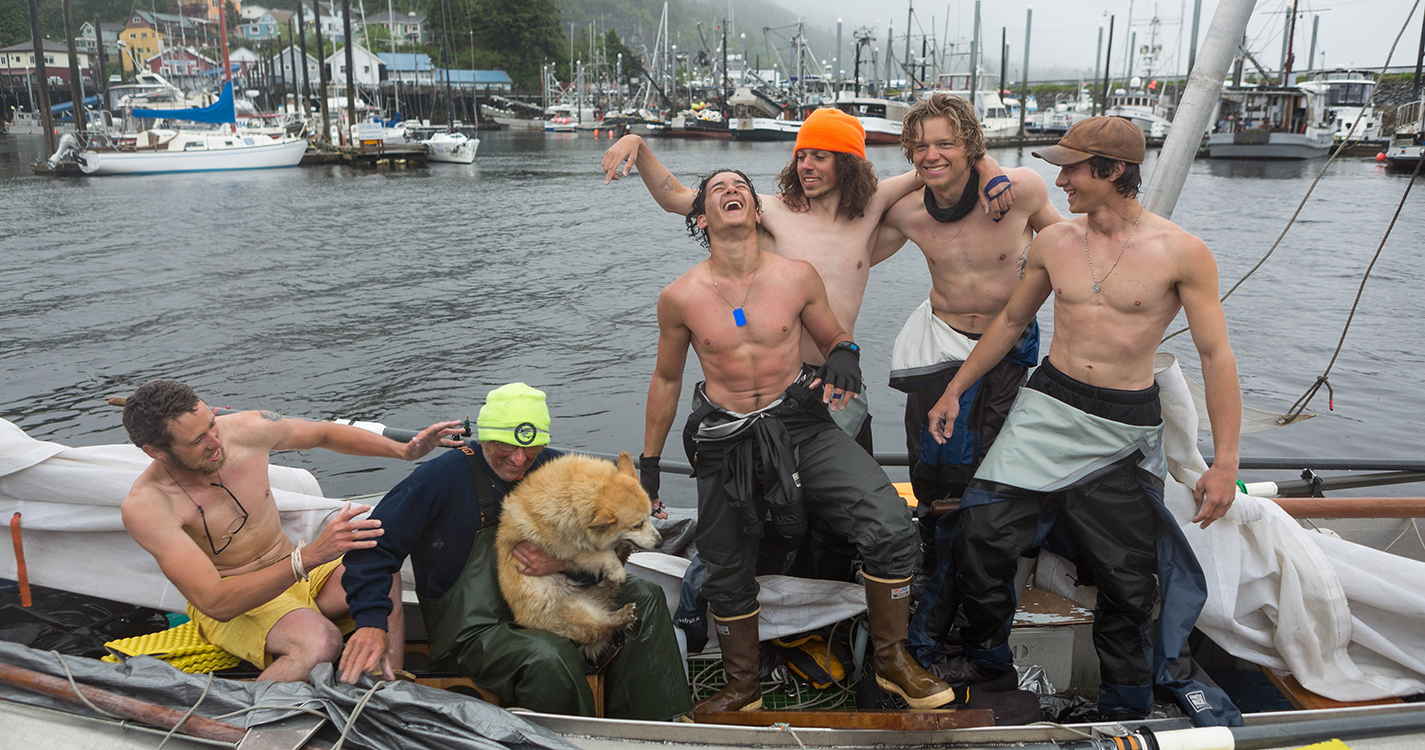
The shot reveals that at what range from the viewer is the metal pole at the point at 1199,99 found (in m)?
4.09

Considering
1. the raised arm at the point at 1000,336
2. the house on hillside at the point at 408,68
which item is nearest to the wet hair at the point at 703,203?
the raised arm at the point at 1000,336

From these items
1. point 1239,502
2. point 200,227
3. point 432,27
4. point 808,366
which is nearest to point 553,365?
point 808,366

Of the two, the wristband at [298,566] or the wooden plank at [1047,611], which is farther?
the wooden plank at [1047,611]

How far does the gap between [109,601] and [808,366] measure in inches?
143

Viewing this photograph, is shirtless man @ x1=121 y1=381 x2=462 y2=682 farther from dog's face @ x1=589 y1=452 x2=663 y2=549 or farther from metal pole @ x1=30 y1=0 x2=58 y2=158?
metal pole @ x1=30 y1=0 x2=58 y2=158

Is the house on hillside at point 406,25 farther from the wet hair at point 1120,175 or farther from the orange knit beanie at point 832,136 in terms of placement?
the wet hair at point 1120,175

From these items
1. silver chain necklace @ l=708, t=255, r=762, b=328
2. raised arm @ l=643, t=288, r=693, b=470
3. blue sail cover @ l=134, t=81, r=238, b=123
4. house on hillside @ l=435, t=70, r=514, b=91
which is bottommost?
raised arm @ l=643, t=288, r=693, b=470

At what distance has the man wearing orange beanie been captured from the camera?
13.5ft

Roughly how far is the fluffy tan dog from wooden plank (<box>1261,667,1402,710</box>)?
111 inches

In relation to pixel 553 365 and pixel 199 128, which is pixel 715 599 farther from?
pixel 199 128

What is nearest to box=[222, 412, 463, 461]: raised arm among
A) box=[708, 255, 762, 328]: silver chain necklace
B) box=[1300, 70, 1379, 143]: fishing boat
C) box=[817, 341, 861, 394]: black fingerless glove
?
box=[708, 255, 762, 328]: silver chain necklace

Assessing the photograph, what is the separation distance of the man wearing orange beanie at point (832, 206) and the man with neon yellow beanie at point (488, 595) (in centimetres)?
138

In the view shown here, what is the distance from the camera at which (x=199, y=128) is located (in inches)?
1812

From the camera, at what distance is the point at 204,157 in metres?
41.8
